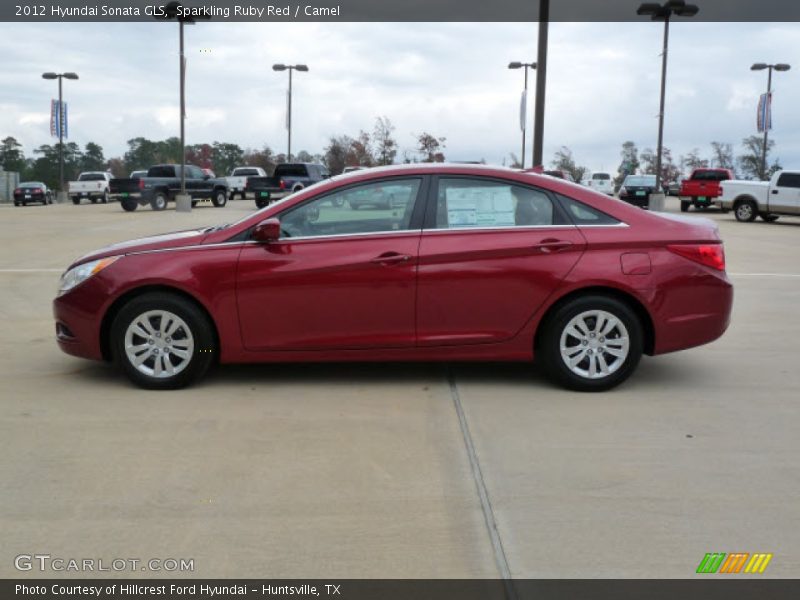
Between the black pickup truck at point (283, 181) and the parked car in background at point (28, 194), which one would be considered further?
the parked car in background at point (28, 194)


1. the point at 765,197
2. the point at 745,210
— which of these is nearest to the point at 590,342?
the point at 765,197

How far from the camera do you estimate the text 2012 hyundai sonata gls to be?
5.93 meters

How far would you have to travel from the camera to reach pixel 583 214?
6.16 metres

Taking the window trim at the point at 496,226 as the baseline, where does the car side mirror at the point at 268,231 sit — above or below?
below

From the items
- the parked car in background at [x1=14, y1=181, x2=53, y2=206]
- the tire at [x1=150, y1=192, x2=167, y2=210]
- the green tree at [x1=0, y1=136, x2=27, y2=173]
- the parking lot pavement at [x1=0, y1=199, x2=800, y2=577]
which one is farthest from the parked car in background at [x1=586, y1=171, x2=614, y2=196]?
the green tree at [x1=0, y1=136, x2=27, y2=173]

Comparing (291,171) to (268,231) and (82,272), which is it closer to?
(82,272)

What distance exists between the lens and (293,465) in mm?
4535

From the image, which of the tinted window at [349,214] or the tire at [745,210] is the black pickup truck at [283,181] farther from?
the tinted window at [349,214]

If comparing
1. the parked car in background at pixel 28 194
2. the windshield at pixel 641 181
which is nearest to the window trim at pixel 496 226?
the windshield at pixel 641 181

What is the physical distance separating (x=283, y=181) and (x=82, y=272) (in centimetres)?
2895

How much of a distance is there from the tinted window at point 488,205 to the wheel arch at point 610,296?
0.54m

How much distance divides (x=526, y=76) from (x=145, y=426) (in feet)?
129
